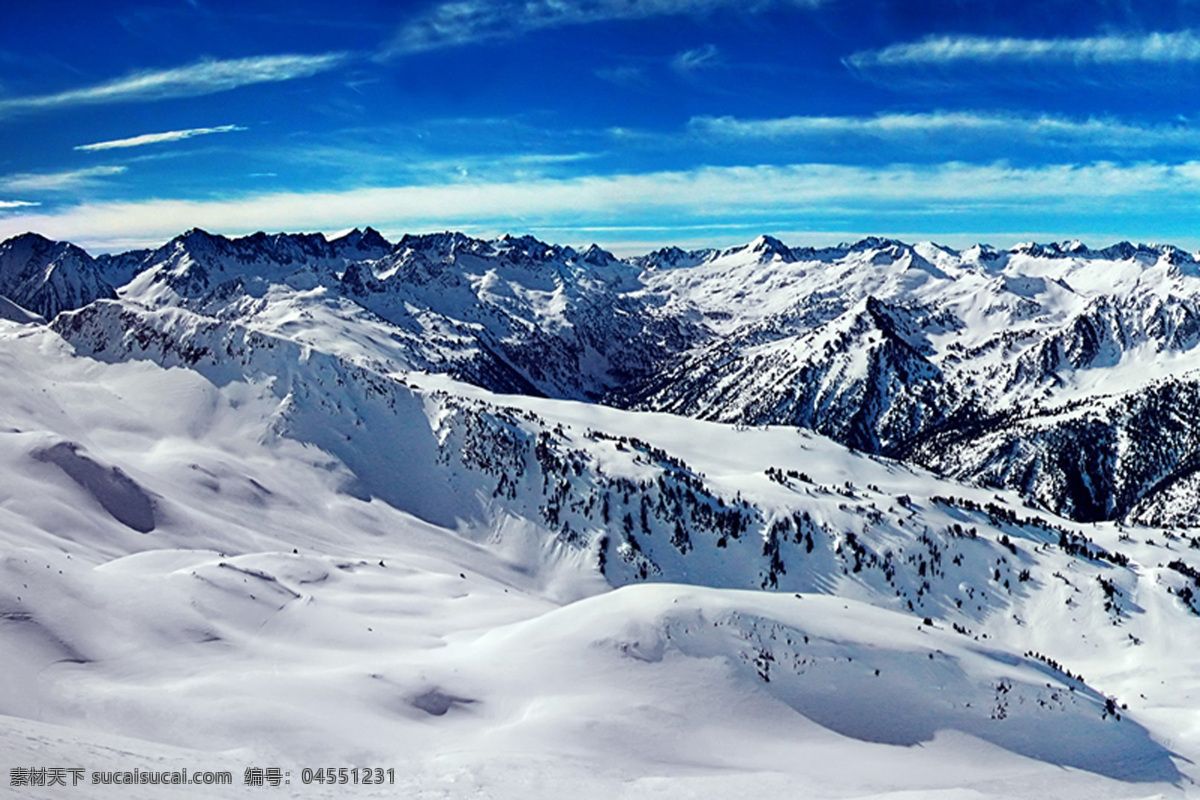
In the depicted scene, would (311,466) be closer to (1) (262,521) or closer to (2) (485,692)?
(1) (262,521)

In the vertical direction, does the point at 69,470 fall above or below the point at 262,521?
above

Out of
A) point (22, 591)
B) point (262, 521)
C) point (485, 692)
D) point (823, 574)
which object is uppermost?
point (22, 591)

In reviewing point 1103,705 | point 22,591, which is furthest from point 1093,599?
point 22,591

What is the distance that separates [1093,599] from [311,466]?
163911 mm

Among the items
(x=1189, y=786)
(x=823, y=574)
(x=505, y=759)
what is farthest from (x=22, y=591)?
(x=823, y=574)

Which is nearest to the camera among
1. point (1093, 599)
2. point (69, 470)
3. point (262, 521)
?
point (69, 470)

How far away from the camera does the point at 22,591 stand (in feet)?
162

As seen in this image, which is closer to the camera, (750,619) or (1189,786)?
(1189,786)

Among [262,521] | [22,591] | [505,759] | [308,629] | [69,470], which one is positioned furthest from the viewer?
[262,521]

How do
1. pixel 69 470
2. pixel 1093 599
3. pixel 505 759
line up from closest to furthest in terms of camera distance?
pixel 505 759, pixel 69 470, pixel 1093 599

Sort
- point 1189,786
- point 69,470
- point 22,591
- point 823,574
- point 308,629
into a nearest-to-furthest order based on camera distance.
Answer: point 1189,786 < point 22,591 < point 308,629 < point 69,470 < point 823,574

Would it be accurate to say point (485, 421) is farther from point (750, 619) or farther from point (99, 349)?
point (750, 619)

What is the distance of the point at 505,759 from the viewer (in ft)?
125

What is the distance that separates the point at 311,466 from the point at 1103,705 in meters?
150
